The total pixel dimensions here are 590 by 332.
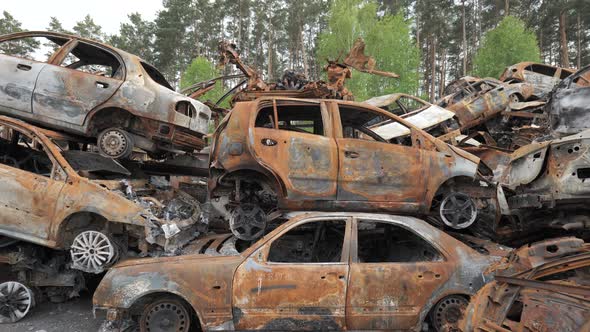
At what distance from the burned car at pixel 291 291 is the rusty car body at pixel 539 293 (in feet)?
2.37

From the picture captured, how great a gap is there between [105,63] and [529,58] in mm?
20309

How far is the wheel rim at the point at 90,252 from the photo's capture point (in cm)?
394

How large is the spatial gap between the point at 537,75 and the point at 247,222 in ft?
35.9

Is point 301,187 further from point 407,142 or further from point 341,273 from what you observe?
point 407,142

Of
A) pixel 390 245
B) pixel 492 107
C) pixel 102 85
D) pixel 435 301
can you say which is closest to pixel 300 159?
pixel 390 245

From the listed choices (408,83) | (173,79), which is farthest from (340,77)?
(173,79)

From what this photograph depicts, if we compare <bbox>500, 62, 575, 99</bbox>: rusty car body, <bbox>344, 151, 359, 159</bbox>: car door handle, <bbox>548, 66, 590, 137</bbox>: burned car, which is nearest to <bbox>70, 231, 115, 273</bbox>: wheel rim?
<bbox>344, 151, 359, 159</bbox>: car door handle

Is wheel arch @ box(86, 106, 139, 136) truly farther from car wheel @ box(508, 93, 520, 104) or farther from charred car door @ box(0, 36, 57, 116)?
car wheel @ box(508, 93, 520, 104)

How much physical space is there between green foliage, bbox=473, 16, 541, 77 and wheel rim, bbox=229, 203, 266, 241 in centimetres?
1865

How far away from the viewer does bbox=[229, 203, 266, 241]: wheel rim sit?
4446 mm

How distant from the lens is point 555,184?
4109 mm

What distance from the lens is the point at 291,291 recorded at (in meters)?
3.16

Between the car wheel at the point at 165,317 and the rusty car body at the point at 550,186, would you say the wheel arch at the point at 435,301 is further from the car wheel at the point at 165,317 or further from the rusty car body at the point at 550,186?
the car wheel at the point at 165,317

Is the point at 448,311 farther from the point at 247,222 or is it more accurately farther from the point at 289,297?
the point at 247,222
